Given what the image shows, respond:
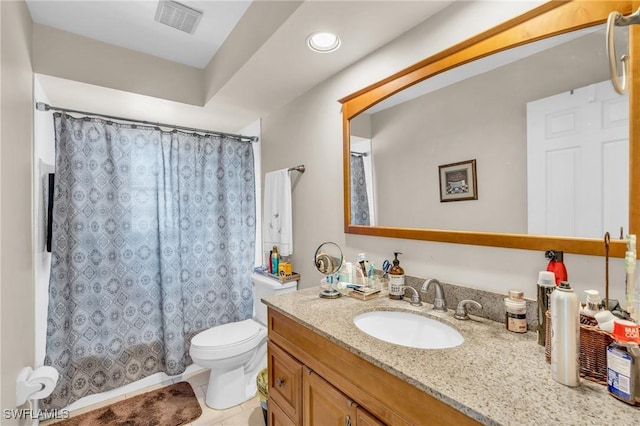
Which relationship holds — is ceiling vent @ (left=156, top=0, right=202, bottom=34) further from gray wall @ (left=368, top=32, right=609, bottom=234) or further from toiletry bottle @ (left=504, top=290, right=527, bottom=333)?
toiletry bottle @ (left=504, top=290, right=527, bottom=333)

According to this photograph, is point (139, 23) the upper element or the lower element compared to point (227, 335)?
upper

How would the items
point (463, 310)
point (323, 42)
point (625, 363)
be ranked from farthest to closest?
point (323, 42)
point (463, 310)
point (625, 363)

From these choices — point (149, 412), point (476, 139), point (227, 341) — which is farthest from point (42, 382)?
point (476, 139)

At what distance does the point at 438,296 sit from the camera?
1.19 meters

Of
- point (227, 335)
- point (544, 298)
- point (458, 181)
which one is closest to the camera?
point (544, 298)

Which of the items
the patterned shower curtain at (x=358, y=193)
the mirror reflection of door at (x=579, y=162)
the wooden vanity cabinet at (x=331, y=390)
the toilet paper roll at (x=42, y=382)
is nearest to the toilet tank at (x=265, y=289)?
the wooden vanity cabinet at (x=331, y=390)

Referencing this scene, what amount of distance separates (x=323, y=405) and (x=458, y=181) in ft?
3.37

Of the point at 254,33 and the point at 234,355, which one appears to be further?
the point at 234,355

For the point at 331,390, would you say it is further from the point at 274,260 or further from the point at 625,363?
the point at 274,260

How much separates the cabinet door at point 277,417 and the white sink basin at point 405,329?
20.3 inches

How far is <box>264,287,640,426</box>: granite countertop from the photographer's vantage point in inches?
22.7

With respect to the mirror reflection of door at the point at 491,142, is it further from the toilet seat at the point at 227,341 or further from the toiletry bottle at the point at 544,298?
the toilet seat at the point at 227,341

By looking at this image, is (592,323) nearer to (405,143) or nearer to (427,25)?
(405,143)

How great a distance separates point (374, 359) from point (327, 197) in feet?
3.83
